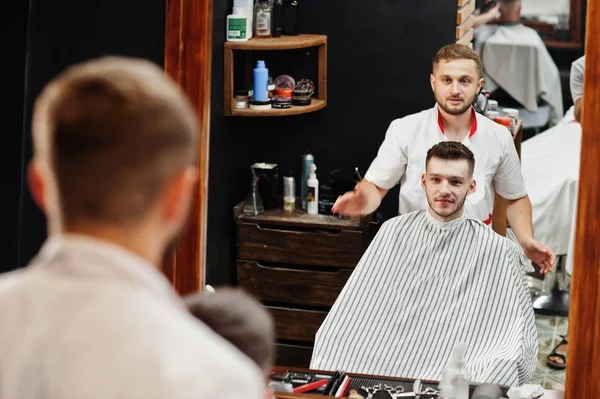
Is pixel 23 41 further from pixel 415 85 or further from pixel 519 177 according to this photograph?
pixel 519 177

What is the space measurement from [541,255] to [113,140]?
1.76m

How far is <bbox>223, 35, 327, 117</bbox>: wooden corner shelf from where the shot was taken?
2.51m

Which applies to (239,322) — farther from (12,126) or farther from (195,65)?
(12,126)

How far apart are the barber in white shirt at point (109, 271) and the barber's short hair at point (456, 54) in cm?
155

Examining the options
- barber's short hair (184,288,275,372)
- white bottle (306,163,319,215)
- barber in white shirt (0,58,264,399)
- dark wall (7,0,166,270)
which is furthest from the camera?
dark wall (7,0,166,270)

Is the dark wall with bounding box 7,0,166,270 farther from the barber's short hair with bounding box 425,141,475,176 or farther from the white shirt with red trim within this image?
the barber's short hair with bounding box 425,141,475,176

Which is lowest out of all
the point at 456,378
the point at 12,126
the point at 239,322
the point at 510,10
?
the point at 456,378

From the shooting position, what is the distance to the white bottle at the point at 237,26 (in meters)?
2.59

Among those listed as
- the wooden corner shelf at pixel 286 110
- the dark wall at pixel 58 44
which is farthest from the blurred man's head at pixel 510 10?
the dark wall at pixel 58 44

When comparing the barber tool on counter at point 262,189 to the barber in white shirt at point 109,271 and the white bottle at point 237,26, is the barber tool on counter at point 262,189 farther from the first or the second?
the barber in white shirt at point 109,271

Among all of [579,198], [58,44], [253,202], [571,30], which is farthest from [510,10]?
[58,44]

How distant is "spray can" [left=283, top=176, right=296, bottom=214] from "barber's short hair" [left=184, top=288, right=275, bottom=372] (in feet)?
3.01

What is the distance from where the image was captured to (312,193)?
2.58 metres

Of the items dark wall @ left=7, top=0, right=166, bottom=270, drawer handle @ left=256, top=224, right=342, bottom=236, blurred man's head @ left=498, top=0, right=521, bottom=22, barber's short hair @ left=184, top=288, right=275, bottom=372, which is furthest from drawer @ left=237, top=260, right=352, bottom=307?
barber's short hair @ left=184, top=288, right=275, bottom=372
